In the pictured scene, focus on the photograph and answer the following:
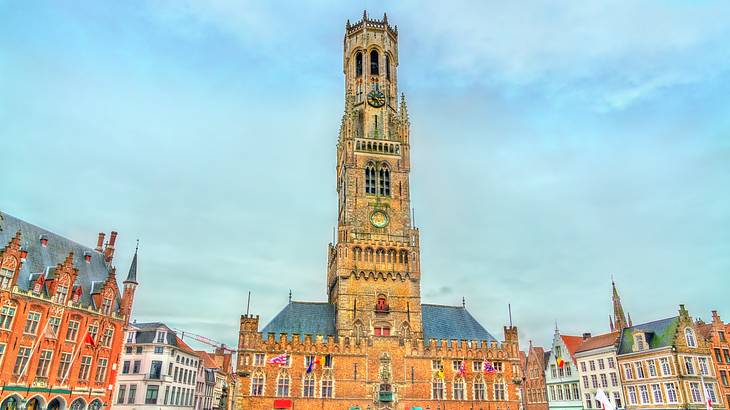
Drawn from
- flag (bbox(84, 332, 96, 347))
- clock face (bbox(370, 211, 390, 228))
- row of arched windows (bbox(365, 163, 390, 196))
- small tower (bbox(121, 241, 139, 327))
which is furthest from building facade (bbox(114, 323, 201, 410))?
row of arched windows (bbox(365, 163, 390, 196))

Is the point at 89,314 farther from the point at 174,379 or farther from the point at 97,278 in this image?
the point at 174,379

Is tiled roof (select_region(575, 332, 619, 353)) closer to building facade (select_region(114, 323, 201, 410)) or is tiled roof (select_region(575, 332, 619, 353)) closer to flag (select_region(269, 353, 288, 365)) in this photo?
flag (select_region(269, 353, 288, 365))

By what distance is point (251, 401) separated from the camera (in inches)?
2051

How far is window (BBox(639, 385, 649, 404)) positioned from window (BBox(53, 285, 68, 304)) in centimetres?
6442

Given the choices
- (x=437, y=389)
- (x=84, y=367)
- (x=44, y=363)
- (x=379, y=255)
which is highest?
(x=379, y=255)

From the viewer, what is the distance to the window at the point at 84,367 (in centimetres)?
4794

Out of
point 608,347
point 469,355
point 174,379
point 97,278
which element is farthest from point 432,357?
point 97,278

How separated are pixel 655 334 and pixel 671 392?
6.98 meters

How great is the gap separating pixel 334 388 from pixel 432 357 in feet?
39.5

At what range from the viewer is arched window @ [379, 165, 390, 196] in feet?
215

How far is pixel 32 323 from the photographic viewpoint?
143 ft

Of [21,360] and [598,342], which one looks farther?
[598,342]

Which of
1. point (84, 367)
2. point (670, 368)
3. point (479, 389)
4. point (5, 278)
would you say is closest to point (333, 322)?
point (479, 389)

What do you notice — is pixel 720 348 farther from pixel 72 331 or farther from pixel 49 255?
pixel 49 255
